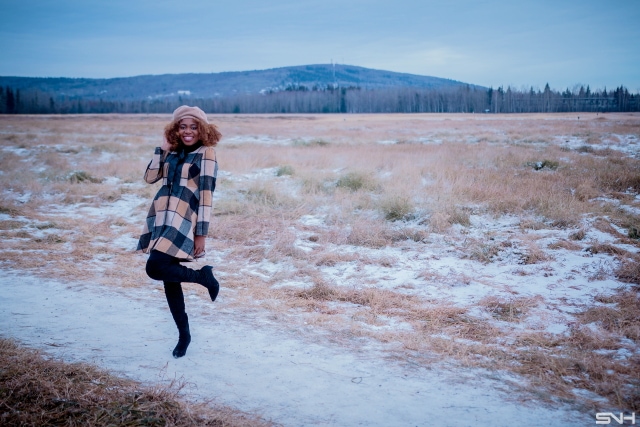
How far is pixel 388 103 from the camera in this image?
110m

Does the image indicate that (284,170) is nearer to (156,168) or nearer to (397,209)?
(397,209)

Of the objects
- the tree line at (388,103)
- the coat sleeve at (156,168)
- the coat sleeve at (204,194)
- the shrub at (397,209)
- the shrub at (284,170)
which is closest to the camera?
the coat sleeve at (204,194)

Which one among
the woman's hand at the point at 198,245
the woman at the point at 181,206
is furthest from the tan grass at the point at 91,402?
the woman's hand at the point at 198,245

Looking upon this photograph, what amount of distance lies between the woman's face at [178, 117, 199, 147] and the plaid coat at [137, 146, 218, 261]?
10 centimetres

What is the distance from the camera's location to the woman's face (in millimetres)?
3475

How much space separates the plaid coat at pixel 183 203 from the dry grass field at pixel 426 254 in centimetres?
148

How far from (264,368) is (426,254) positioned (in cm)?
378

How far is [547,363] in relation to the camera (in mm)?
3287

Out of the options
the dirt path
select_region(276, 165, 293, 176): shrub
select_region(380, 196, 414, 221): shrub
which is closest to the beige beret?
the dirt path

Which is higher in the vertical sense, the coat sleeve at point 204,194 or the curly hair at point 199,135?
the curly hair at point 199,135

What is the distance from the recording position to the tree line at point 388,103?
3479 inches

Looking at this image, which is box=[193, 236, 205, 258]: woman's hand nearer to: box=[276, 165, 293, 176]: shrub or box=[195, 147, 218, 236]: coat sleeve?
box=[195, 147, 218, 236]: coat sleeve

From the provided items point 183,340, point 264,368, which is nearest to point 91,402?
point 183,340

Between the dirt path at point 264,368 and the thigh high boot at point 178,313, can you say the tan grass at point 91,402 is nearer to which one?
the dirt path at point 264,368
